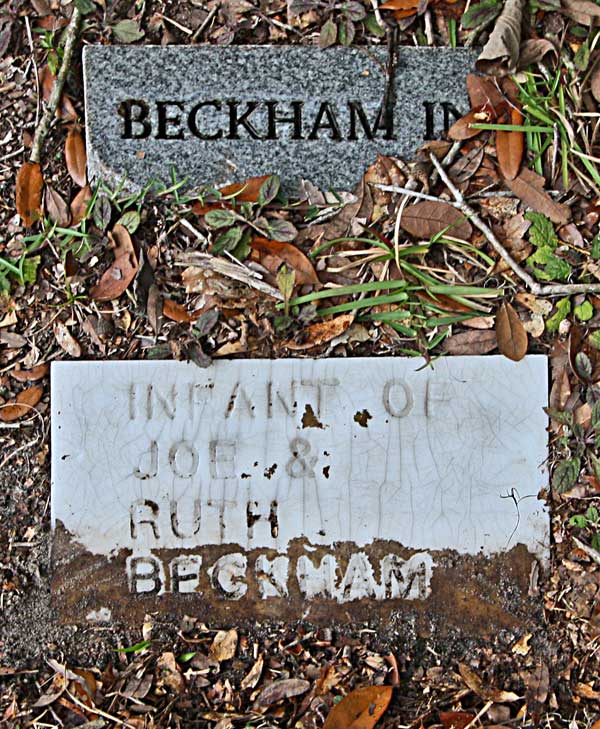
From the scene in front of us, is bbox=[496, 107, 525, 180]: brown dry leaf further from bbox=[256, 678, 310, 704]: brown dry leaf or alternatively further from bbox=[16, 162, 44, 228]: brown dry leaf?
bbox=[256, 678, 310, 704]: brown dry leaf

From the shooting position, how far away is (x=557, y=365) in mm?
1771

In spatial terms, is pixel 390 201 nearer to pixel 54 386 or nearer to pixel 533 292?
pixel 533 292

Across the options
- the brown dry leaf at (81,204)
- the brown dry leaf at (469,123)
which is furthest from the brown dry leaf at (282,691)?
the brown dry leaf at (469,123)

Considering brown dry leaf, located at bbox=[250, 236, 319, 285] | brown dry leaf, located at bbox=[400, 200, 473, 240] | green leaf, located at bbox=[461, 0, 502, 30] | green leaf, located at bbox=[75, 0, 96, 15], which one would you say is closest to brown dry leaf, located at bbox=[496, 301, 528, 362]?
brown dry leaf, located at bbox=[400, 200, 473, 240]

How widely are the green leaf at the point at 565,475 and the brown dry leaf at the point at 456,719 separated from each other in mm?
600

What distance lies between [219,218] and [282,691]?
1.20 m

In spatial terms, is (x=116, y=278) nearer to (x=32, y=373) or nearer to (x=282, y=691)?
(x=32, y=373)

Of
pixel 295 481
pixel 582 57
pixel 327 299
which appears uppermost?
pixel 582 57

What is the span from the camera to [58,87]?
70.4 inches

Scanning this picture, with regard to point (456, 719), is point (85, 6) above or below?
above

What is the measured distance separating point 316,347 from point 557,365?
620mm

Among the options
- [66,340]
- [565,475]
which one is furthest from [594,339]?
[66,340]

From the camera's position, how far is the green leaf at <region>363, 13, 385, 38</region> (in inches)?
71.0

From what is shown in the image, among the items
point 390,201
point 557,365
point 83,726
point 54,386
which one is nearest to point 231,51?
point 390,201
